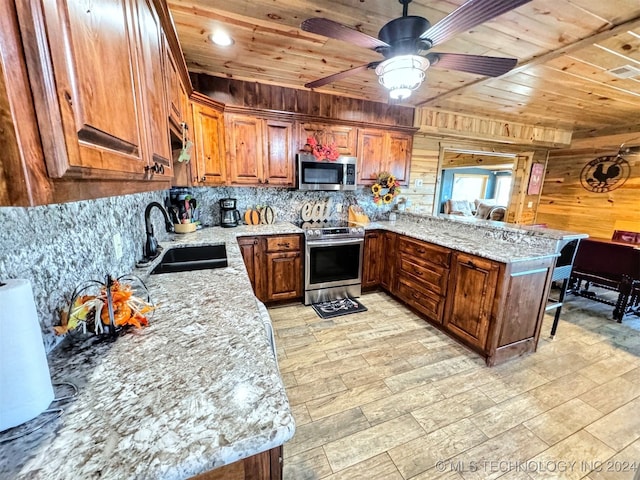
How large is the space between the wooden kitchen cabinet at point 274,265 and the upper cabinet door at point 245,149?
72cm

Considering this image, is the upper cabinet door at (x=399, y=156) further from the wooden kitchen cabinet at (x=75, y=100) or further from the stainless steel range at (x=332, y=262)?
the wooden kitchen cabinet at (x=75, y=100)

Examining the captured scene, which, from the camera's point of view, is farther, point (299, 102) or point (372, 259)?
point (372, 259)

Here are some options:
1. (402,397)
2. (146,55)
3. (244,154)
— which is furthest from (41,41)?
(244,154)

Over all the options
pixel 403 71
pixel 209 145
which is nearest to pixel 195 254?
pixel 209 145

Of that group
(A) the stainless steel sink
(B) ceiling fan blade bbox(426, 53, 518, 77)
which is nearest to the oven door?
(A) the stainless steel sink

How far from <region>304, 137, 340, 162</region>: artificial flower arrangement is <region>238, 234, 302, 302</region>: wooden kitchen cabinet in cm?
102

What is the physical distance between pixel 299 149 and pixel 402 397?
2.71 meters

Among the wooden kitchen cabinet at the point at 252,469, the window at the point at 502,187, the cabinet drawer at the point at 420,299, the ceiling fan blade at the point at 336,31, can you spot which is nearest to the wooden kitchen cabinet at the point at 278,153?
the ceiling fan blade at the point at 336,31

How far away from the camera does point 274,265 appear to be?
302 centimetres

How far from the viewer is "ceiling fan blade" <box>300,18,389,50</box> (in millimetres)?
1273

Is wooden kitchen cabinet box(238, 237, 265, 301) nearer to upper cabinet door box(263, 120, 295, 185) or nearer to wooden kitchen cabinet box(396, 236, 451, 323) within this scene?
upper cabinet door box(263, 120, 295, 185)

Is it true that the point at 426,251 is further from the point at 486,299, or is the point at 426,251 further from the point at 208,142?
the point at 208,142

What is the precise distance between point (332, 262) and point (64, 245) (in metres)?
2.53

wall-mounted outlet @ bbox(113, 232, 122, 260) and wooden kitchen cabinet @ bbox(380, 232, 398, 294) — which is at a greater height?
wall-mounted outlet @ bbox(113, 232, 122, 260)
